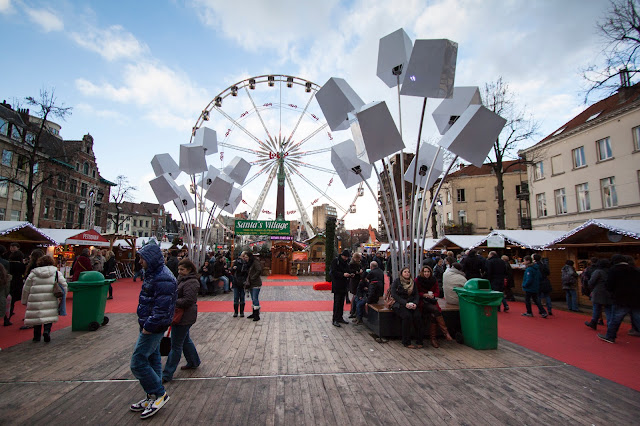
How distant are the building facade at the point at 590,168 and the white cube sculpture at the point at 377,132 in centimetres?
1679

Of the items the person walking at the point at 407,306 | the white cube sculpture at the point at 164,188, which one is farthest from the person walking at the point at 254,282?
the white cube sculpture at the point at 164,188

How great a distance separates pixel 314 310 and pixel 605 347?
20.6 ft

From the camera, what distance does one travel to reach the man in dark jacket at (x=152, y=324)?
322cm

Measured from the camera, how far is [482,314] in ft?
18.2

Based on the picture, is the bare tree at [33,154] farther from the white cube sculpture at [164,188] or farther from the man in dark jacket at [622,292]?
the man in dark jacket at [622,292]

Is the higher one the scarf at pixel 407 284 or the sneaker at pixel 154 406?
the scarf at pixel 407 284

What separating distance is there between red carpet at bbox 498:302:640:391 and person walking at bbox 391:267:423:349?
6.68 feet

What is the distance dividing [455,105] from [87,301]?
9302mm

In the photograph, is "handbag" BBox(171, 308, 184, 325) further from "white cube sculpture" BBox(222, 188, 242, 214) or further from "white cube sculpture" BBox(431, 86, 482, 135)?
"white cube sculpture" BBox(222, 188, 242, 214)

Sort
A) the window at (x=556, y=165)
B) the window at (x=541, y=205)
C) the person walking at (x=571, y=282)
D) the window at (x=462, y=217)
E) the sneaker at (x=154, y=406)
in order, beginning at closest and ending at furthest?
the sneaker at (x=154, y=406) → the person walking at (x=571, y=282) → the window at (x=556, y=165) → the window at (x=541, y=205) → the window at (x=462, y=217)

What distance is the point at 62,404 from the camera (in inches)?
134

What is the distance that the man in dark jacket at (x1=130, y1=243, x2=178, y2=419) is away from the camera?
10.6ft

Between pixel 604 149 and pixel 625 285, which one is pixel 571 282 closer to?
pixel 625 285

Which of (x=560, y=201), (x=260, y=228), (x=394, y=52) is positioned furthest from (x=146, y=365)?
(x=560, y=201)
